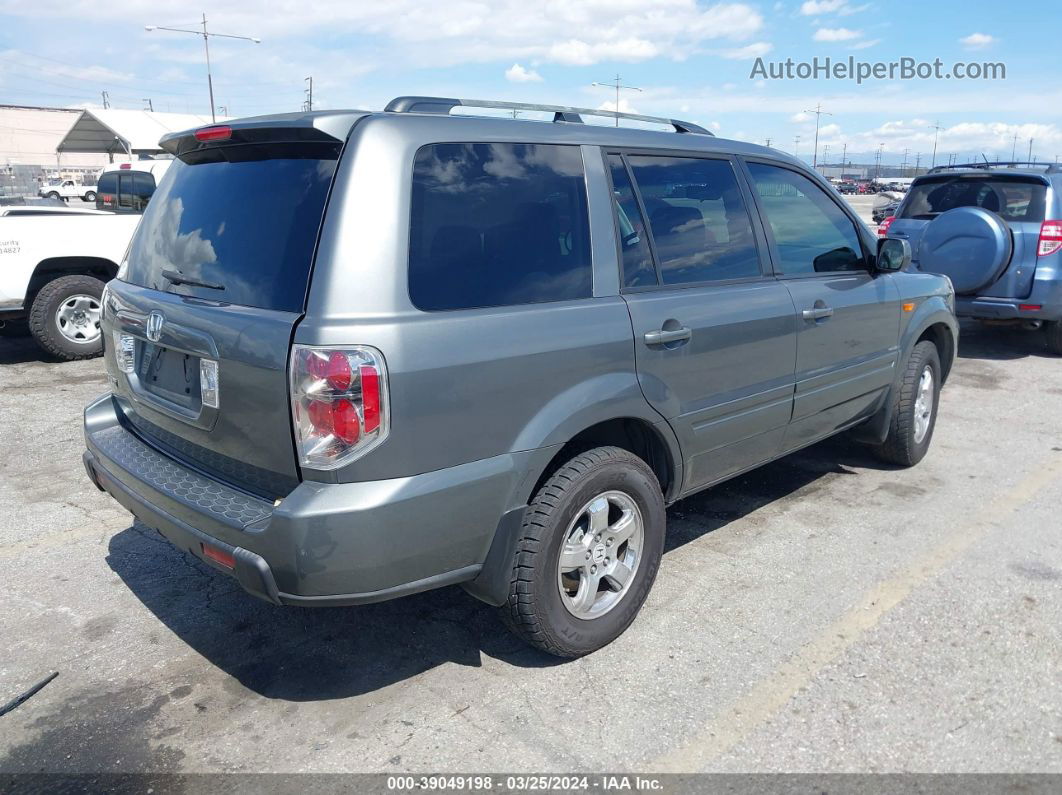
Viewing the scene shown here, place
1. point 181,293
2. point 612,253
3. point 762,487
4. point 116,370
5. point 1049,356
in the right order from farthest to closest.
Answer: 1. point 1049,356
2. point 762,487
3. point 116,370
4. point 612,253
5. point 181,293

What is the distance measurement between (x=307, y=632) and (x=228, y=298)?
4.64ft

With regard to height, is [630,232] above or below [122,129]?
below

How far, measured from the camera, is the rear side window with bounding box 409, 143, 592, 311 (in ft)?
8.34

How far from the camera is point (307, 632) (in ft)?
10.9

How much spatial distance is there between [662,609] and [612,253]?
4.89ft

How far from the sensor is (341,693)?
2.91 metres

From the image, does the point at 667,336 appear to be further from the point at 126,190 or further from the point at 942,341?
the point at 126,190

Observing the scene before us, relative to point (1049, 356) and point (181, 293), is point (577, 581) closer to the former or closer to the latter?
point (181, 293)

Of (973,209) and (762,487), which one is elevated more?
(973,209)

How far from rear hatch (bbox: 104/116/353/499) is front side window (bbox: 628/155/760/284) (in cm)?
135

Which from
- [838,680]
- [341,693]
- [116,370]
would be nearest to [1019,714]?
[838,680]

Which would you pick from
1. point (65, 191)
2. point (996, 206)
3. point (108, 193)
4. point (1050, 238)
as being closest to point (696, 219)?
point (1050, 238)

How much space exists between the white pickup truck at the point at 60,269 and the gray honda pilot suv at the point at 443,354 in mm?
4938

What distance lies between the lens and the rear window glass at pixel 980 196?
314 inches
